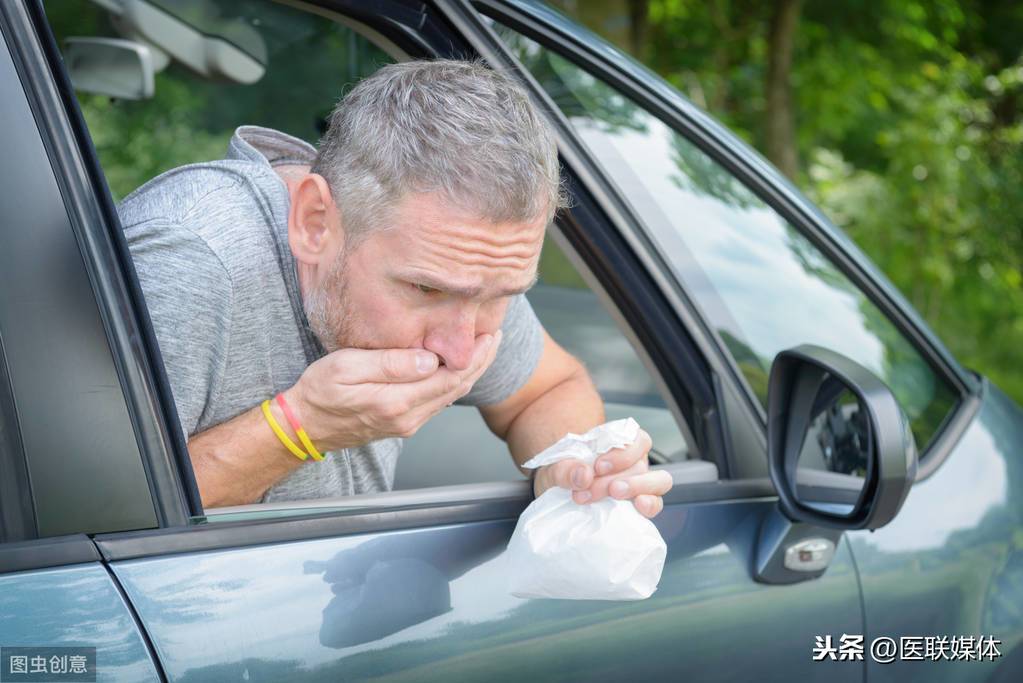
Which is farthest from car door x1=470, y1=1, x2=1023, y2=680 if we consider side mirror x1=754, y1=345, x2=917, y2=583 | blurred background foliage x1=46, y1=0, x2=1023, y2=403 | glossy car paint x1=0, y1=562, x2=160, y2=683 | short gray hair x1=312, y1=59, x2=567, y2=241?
blurred background foliage x1=46, y1=0, x2=1023, y2=403

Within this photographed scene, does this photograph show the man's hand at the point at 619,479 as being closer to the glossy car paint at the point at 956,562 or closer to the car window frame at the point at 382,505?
the car window frame at the point at 382,505

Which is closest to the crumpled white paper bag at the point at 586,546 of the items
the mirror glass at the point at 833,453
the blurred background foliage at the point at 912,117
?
the mirror glass at the point at 833,453

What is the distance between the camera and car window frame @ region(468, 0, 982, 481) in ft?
6.53

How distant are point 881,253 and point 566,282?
4.56m

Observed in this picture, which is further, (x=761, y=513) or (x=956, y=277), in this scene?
(x=956, y=277)

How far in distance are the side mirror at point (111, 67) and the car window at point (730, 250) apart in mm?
1409

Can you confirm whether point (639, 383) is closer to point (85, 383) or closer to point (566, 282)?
point (566, 282)

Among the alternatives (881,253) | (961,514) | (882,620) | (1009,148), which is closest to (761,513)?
(882,620)

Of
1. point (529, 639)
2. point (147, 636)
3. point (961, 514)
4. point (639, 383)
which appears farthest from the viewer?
point (639, 383)

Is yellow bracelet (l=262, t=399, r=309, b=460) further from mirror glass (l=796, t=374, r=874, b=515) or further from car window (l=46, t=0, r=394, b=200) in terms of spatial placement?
car window (l=46, t=0, r=394, b=200)

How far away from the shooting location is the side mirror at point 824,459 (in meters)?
1.68

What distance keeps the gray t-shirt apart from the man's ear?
73 millimetres

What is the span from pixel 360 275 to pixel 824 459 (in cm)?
93

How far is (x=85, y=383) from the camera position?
1.27 meters
